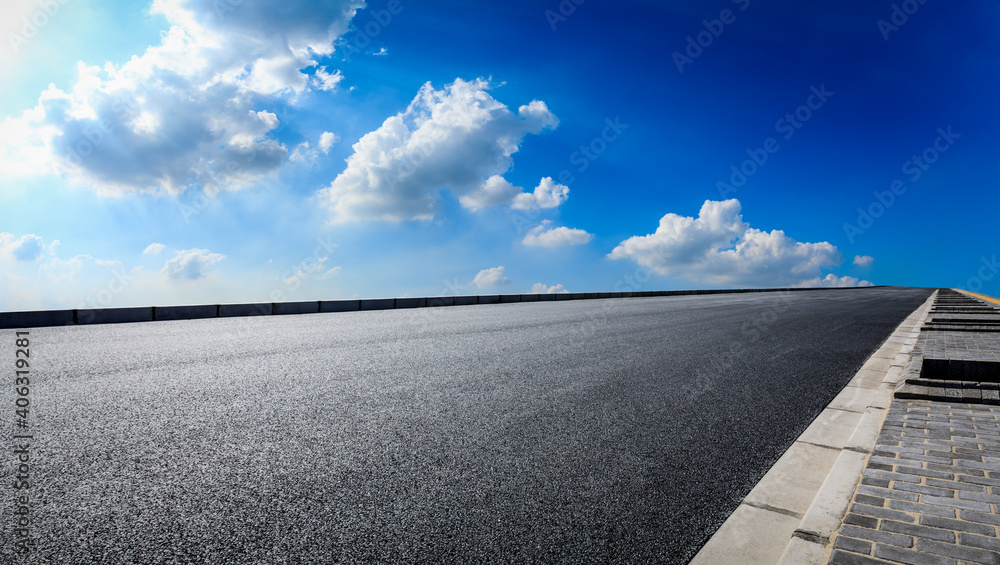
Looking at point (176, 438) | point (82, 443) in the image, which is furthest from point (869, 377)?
point (82, 443)

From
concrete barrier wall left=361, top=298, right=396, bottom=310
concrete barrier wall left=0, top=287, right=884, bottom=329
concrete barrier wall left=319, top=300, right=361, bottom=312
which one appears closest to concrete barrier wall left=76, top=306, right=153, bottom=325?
concrete barrier wall left=0, top=287, right=884, bottom=329

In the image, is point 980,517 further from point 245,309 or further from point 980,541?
point 245,309

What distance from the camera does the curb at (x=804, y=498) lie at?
240 cm

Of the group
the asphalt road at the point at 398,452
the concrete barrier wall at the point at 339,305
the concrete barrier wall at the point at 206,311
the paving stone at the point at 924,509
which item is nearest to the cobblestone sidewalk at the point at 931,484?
the paving stone at the point at 924,509

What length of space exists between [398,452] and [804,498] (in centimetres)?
253

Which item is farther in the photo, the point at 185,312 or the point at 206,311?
the point at 206,311

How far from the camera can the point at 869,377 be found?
22.0 feet

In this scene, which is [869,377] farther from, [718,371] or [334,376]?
[334,376]

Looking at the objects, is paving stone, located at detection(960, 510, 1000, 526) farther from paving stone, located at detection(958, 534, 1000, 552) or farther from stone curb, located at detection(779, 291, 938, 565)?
stone curb, located at detection(779, 291, 938, 565)

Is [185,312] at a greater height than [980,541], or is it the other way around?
[185,312]

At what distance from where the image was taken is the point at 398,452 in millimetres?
3559

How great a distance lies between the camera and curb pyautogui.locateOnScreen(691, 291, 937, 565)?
2.40 metres

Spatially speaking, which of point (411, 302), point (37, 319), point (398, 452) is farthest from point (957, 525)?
point (411, 302)

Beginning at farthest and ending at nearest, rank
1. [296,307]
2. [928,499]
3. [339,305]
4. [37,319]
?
[339,305] → [296,307] → [37,319] → [928,499]
